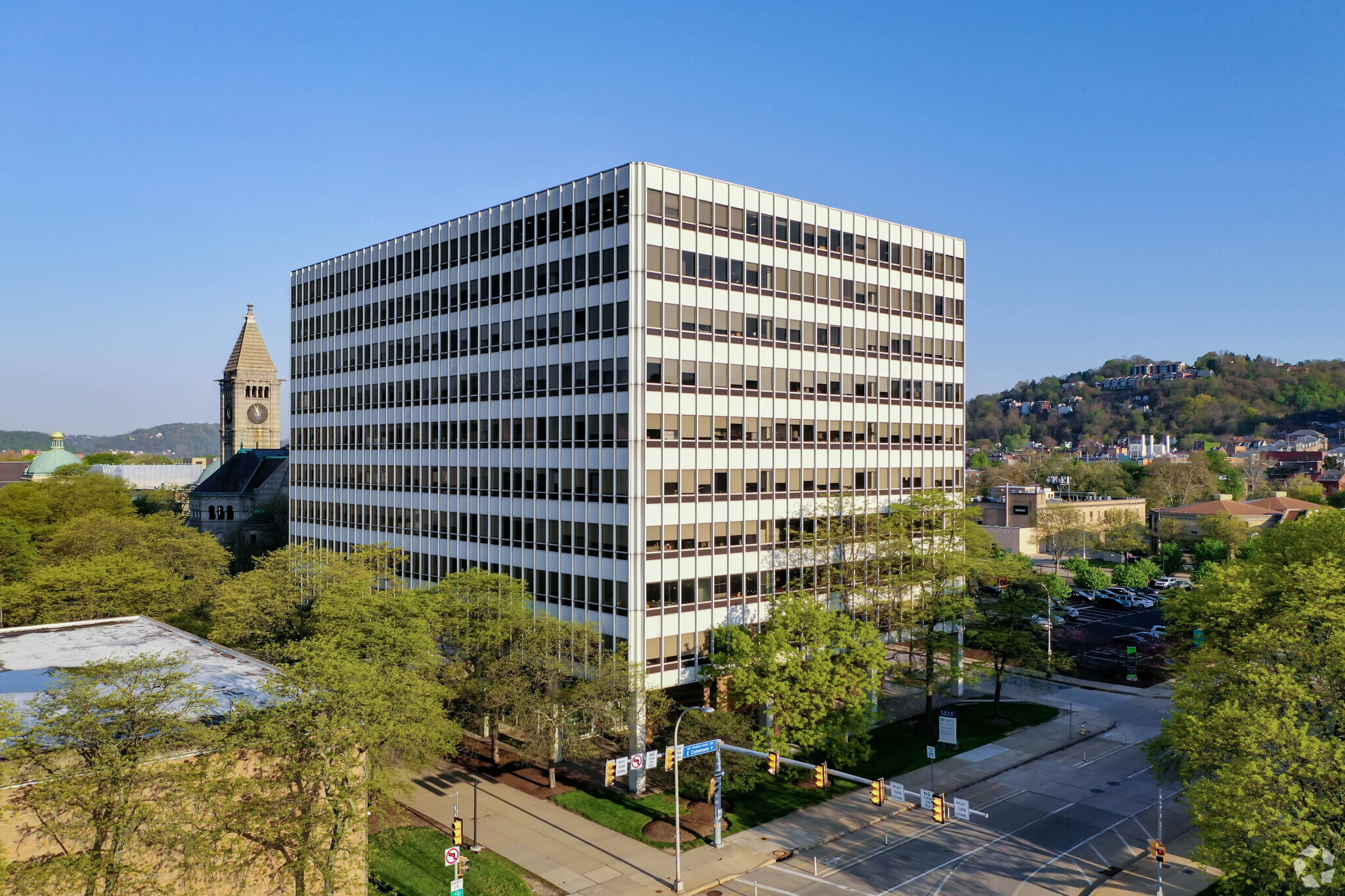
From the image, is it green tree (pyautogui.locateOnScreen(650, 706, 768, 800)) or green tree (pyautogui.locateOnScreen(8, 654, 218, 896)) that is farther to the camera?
green tree (pyautogui.locateOnScreen(650, 706, 768, 800))

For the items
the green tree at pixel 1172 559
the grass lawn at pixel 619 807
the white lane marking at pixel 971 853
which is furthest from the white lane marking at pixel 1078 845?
the green tree at pixel 1172 559

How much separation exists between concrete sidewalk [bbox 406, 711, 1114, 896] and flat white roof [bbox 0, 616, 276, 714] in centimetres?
1158

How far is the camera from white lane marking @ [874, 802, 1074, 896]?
36.0 meters

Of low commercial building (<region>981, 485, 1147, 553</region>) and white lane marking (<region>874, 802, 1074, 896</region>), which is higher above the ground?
low commercial building (<region>981, 485, 1147, 553</region>)

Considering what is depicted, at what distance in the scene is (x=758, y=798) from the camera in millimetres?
45656

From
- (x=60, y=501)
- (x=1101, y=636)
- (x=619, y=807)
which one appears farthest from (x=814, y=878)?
(x=60, y=501)

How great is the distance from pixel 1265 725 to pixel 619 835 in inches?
1067

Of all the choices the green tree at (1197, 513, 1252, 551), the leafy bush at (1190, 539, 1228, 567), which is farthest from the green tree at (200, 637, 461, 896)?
the green tree at (1197, 513, 1252, 551)

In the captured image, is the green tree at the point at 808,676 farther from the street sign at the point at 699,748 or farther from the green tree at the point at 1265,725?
the green tree at the point at 1265,725

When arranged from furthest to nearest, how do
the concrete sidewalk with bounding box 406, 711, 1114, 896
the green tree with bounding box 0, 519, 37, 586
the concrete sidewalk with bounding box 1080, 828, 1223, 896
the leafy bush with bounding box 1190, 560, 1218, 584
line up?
the leafy bush with bounding box 1190, 560, 1218, 584, the green tree with bounding box 0, 519, 37, 586, the concrete sidewalk with bounding box 406, 711, 1114, 896, the concrete sidewalk with bounding box 1080, 828, 1223, 896

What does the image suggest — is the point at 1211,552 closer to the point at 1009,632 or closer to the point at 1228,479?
the point at 1009,632

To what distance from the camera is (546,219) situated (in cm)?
5538

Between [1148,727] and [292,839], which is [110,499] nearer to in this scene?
[292,839]

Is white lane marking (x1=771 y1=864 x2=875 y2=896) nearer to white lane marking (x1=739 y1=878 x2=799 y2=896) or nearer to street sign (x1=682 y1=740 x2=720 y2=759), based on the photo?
white lane marking (x1=739 y1=878 x2=799 y2=896)
